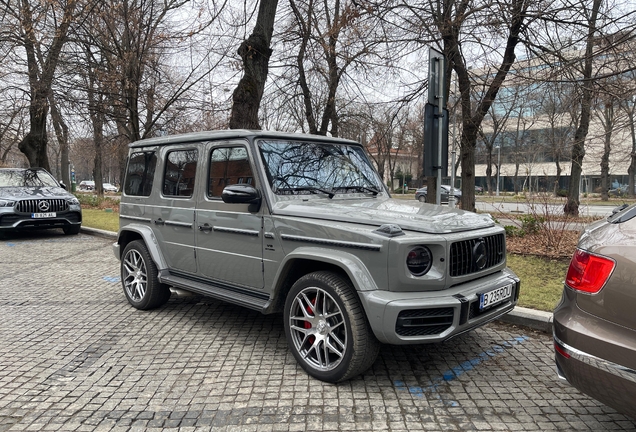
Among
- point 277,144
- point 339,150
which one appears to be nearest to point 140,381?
point 277,144

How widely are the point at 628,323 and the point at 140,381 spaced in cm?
331

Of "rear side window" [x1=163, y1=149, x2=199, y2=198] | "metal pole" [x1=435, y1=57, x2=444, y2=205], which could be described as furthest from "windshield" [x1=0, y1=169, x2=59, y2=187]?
"metal pole" [x1=435, y1=57, x2=444, y2=205]

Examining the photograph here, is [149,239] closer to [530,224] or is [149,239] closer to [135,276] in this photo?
[135,276]

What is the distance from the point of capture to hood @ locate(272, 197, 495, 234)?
323cm

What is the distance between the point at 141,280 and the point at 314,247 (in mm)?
2814

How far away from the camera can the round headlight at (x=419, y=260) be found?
3.07 metres

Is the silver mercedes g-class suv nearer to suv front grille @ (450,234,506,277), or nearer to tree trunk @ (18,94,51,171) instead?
suv front grille @ (450,234,506,277)

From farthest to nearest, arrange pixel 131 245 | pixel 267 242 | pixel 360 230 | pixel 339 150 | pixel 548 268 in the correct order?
pixel 548 268 < pixel 131 245 < pixel 339 150 < pixel 267 242 < pixel 360 230

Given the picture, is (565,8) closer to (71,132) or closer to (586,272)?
(586,272)

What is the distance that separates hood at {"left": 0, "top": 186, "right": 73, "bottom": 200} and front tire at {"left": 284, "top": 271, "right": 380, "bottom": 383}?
32.2 feet

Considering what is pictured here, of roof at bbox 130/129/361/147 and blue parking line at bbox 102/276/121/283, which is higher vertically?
roof at bbox 130/129/361/147

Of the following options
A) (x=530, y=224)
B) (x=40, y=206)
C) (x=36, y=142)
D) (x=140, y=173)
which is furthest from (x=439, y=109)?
(x=36, y=142)

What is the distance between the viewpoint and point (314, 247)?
3449 millimetres

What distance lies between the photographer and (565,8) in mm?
7859
